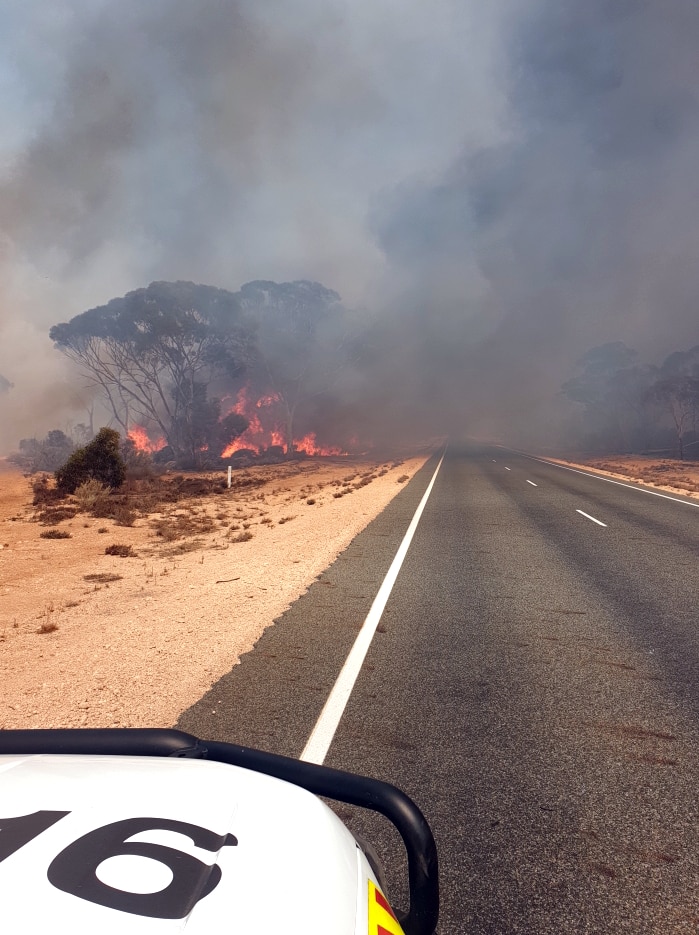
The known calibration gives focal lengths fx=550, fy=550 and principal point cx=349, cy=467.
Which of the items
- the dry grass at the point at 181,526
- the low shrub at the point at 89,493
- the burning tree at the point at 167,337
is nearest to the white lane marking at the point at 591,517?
the dry grass at the point at 181,526

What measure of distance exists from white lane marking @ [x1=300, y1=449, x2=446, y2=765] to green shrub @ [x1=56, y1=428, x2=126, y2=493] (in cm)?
1703

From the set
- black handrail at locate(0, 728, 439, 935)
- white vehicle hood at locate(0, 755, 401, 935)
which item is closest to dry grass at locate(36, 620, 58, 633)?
black handrail at locate(0, 728, 439, 935)

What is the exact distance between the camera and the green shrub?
20891mm

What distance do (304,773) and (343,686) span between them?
8.94 feet

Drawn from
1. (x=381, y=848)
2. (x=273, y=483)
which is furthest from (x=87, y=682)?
(x=273, y=483)

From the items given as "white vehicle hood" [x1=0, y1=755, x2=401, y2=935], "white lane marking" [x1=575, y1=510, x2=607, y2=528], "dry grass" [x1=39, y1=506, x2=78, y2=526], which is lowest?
"dry grass" [x1=39, y1=506, x2=78, y2=526]

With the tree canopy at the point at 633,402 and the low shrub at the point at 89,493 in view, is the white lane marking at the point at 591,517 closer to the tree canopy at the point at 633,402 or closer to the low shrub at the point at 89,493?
the low shrub at the point at 89,493

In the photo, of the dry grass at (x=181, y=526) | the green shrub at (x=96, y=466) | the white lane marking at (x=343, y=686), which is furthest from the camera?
the green shrub at (x=96, y=466)

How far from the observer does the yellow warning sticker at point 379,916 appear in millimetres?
1094

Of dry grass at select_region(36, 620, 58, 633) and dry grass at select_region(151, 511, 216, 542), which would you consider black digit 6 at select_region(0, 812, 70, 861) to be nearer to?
dry grass at select_region(36, 620, 58, 633)

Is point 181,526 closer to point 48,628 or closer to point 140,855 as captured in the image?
point 48,628

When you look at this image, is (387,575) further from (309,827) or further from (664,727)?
(309,827)

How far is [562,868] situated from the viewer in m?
2.39

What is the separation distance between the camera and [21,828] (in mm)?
1141
